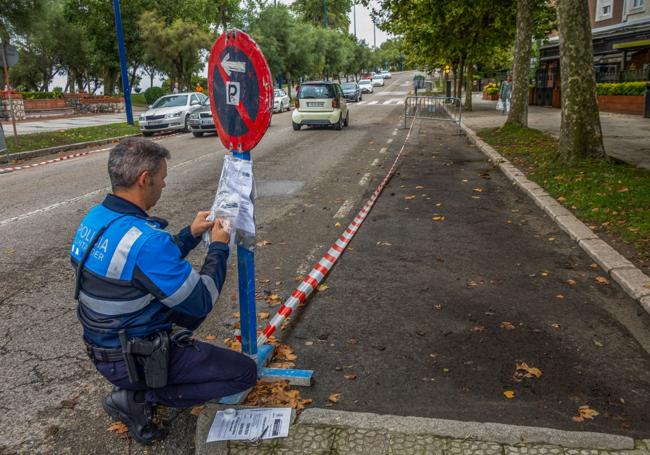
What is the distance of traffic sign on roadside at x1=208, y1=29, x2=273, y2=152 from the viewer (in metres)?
3.08

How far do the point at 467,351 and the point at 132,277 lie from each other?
248 cm

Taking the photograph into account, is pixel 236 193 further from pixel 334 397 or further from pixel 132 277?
pixel 334 397

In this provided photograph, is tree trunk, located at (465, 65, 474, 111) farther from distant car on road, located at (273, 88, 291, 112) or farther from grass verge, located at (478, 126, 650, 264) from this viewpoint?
grass verge, located at (478, 126, 650, 264)

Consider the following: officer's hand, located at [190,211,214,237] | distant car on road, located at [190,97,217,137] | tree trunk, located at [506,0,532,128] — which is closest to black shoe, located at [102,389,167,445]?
officer's hand, located at [190,211,214,237]

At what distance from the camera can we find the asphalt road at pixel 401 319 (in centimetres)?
336

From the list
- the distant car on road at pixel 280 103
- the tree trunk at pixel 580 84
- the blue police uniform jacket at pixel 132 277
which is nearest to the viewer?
the blue police uniform jacket at pixel 132 277

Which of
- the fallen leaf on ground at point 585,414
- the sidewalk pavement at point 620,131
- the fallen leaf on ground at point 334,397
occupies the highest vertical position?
the sidewalk pavement at point 620,131

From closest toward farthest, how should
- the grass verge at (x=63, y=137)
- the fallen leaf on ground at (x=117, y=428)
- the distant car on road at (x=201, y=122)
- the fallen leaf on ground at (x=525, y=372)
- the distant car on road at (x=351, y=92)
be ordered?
1. the fallen leaf on ground at (x=117, y=428)
2. the fallen leaf on ground at (x=525, y=372)
3. the grass verge at (x=63, y=137)
4. the distant car on road at (x=201, y=122)
5. the distant car on road at (x=351, y=92)

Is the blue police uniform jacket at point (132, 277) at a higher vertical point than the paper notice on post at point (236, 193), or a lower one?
lower

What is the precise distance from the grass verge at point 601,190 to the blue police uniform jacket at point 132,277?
4.91 meters

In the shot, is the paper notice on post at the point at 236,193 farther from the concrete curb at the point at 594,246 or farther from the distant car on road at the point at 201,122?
the distant car on road at the point at 201,122

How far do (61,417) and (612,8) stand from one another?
35596mm

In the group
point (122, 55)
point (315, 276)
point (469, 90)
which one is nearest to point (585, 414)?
point (315, 276)

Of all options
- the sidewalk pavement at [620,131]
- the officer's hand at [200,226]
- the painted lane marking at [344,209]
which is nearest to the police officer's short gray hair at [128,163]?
the officer's hand at [200,226]
